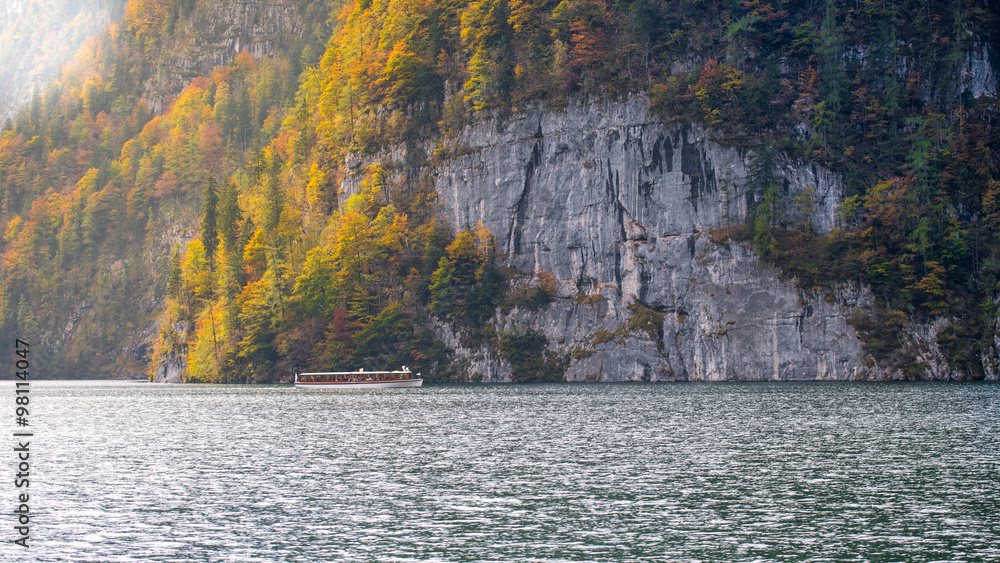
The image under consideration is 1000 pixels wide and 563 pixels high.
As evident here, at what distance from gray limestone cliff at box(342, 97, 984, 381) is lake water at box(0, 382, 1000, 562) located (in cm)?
3298

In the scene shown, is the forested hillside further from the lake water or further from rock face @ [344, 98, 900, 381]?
the lake water

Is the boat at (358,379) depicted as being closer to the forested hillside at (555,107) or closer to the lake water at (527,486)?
the forested hillside at (555,107)

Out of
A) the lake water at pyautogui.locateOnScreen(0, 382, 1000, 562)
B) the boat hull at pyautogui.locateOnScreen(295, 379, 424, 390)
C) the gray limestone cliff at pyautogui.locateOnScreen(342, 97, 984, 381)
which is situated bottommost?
the lake water at pyautogui.locateOnScreen(0, 382, 1000, 562)

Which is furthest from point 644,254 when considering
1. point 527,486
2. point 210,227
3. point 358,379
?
point 527,486

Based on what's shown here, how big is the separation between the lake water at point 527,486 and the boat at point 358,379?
40.6 metres

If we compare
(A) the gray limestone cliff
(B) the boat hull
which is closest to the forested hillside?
(A) the gray limestone cliff

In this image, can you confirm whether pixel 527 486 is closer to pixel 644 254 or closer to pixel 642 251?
pixel 644 254

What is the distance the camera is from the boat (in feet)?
333

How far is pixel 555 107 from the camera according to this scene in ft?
364

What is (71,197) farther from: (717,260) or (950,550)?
(950,550)

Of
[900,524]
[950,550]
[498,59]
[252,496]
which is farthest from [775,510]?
[498,59]

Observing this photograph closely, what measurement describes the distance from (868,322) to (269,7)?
154 metres

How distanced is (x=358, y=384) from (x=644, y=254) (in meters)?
35.8

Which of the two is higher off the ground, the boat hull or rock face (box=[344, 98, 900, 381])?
rock face (box=[344, 98, 900, 381])
